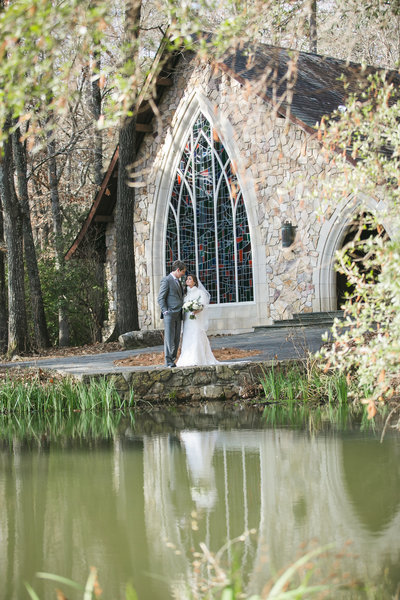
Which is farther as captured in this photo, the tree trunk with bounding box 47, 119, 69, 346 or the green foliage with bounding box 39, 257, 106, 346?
the tree trunk with bounding box 47, 119, 69, 346

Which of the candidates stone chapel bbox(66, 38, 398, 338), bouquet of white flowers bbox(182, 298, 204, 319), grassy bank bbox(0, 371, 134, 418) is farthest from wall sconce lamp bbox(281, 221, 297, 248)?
grassy bank bbox(0, 371, 134, 418)

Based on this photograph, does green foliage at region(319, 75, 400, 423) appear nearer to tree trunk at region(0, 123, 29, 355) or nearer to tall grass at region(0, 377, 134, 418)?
tall grass at region(0, 377, 134, 418)

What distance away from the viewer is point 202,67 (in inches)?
709

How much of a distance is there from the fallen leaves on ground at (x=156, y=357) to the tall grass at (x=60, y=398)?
1.92m

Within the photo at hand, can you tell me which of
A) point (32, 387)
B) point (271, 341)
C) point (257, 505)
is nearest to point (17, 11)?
point (257, 505)

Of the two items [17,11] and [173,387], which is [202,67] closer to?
[173,387]

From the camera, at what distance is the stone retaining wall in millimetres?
11117

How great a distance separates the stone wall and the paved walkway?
1.12 meters

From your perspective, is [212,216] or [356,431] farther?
[212,216]

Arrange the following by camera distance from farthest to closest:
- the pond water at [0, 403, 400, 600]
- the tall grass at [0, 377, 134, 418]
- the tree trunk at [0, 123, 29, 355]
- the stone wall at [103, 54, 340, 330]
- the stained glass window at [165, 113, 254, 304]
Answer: the stained glass window at [165, 113, 254, 304]
the tree trunk at [0, 123, 29, 355]
the stone wall at [103, 54, 340, 330]
the tall grass at [0, 377, 134, 418]
the pond water at [0, 403, 400, 600]

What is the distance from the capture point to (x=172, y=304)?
11.7 metres

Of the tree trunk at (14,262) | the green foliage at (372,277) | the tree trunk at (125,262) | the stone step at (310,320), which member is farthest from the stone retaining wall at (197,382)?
the tree trunk at (125,262)

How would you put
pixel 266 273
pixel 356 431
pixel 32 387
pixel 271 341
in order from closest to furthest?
pixel 356 431 < pixel 32 387 < pixel 271 341 < pixel 266 273

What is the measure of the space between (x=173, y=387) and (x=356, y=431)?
395 centimetres
